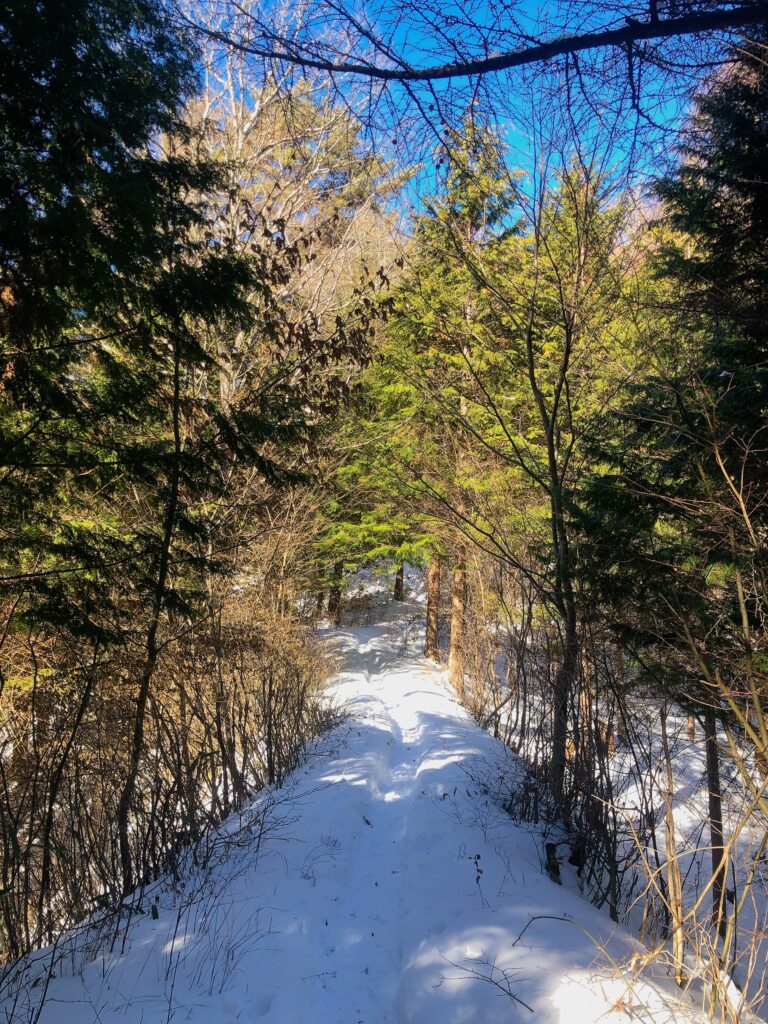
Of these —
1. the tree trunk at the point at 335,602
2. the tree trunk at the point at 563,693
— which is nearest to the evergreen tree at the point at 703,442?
the tree trunk at the point at 563,693

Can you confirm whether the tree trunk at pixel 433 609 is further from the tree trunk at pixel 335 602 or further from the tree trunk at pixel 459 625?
the tree trunk at pixel 335 602

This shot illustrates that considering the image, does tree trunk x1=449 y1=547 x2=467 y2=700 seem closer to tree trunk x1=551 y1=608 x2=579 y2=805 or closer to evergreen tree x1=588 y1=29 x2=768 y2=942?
evergreen tree x1=588 y1=29 x2=768 y2=942

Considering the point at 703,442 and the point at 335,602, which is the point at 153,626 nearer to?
the point at 703,442

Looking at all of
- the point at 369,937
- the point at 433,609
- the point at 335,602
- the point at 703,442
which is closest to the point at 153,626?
the point at 369,937

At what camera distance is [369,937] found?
368 centimetres

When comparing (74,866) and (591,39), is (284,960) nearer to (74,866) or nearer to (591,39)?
(74,866)

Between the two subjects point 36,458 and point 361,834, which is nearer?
point 36,458

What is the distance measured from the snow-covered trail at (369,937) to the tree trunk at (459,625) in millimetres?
6304

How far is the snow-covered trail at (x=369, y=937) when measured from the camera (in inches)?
108

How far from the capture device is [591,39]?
6.04 ft

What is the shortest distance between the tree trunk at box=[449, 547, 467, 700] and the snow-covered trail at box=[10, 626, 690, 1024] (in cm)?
630

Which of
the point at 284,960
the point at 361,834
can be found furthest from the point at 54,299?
the point at 361,834

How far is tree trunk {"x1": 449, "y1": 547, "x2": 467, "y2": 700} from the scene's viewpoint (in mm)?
12055

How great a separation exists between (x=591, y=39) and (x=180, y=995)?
4501 millimetres
